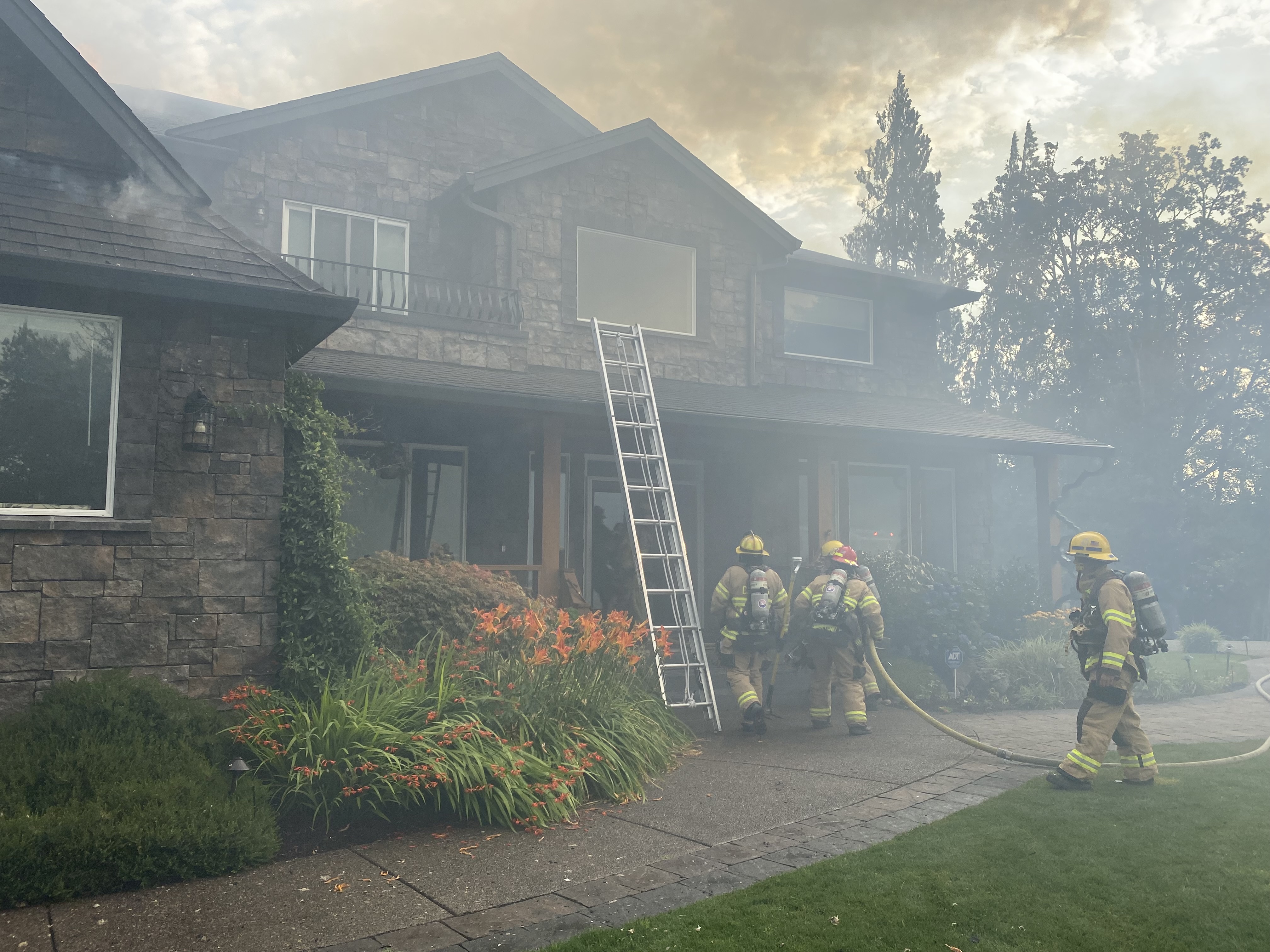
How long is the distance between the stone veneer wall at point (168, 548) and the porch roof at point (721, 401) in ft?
8.35

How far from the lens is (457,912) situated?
4.18m

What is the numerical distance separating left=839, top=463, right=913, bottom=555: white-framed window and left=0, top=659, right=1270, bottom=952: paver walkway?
800 cm

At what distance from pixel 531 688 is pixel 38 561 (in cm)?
322

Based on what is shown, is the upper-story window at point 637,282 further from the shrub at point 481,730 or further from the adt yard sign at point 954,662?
the shrub at point 481,730

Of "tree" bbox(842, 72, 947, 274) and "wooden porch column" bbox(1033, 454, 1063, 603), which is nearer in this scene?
"wooden porch column" bbox(1033, 454, 1063, 603)

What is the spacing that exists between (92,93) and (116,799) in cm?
513

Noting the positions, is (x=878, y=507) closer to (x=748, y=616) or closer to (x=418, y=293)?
(x=748, y=616)

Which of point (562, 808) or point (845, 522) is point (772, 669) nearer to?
point (562, 808)

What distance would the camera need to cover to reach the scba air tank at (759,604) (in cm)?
870

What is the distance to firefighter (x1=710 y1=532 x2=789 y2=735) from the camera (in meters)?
8.70

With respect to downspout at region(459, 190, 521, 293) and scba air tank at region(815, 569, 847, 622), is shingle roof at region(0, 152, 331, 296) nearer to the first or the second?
scba air tank at region(815, 569, 847, 622)

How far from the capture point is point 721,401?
1232 centimetres

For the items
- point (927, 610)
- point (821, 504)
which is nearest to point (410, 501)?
point (821, 504)

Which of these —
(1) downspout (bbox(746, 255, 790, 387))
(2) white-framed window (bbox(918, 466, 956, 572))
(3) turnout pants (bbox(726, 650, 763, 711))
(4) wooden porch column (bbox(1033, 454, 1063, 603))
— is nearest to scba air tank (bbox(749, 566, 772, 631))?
(3) turnout pants (bbox(726, 650, 763, 711))
